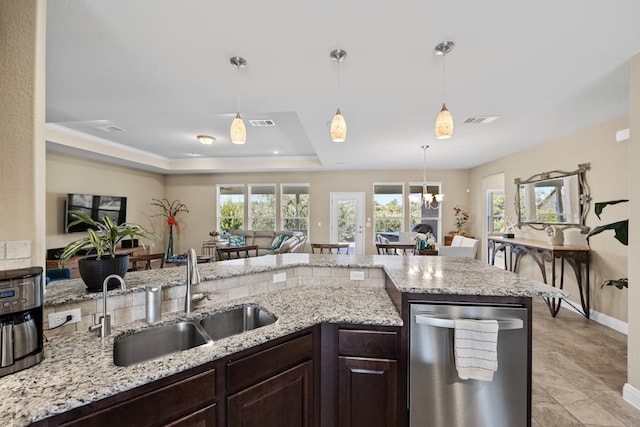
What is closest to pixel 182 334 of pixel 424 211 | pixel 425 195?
pixel 425 195

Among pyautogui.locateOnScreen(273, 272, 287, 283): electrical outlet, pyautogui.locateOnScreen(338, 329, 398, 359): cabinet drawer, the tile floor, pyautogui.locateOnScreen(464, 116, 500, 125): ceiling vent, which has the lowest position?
the tile floor

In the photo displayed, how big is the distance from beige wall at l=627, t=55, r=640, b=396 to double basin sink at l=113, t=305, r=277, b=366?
2.66 meters

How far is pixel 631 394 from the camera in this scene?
208cm

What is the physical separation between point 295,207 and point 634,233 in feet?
21.3

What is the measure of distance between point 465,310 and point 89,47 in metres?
3.20

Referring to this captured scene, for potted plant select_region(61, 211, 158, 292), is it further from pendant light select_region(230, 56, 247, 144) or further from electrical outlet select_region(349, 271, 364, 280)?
electrical outlet select_region(349, 271, 364, 280)

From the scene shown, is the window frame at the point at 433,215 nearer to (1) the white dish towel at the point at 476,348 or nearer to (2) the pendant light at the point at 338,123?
(2) the pendant light at the point at 338,123

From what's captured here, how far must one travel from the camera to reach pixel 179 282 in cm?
163

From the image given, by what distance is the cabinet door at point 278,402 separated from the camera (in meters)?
1.19

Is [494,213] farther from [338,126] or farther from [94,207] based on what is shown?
[94,207]

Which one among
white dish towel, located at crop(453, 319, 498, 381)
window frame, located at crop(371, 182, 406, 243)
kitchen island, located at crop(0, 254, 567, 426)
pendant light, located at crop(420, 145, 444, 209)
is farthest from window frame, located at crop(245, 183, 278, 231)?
white dish towel, located at crop(453, 319, 498, 381)

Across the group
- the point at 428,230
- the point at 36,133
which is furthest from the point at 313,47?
the point at 428,230

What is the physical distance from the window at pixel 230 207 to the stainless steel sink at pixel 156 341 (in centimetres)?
655

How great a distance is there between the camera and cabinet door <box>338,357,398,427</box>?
150cm
